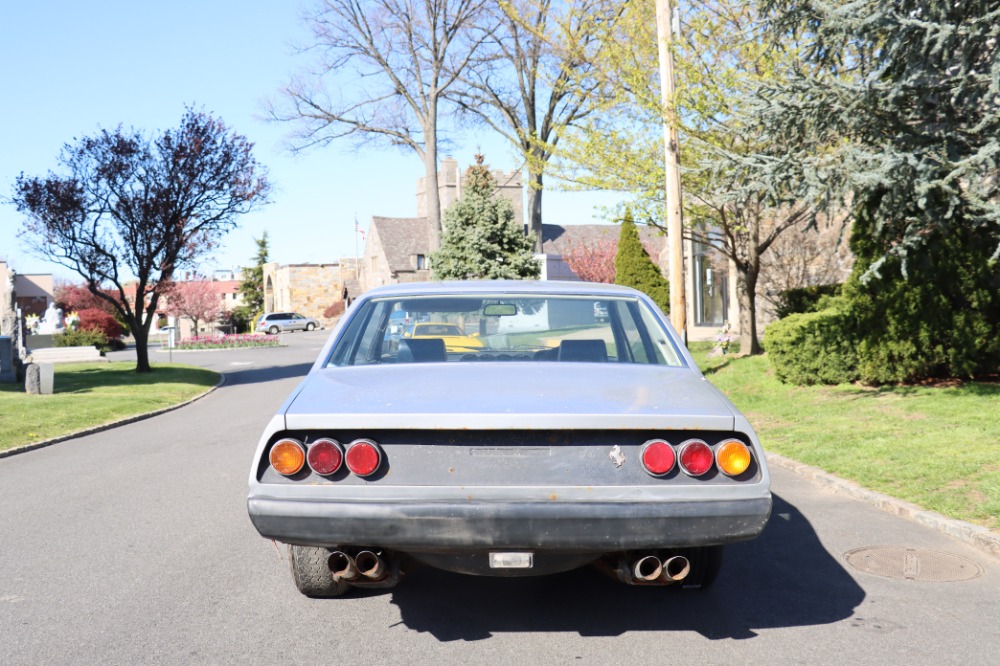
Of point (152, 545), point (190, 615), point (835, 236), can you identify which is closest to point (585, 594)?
point (190, 615)

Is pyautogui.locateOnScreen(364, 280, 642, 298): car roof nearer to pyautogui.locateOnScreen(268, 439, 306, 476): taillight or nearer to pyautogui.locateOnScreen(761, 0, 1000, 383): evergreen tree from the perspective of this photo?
pyautogui.locateOnScreen(268, 439, 306, 476): taillight

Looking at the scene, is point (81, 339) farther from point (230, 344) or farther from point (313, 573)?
point (313, 573)

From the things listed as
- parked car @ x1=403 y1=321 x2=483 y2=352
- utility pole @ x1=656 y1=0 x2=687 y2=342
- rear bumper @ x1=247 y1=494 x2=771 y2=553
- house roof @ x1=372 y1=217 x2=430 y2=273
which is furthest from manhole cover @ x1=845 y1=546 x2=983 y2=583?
house roof @ x1=372 y1=217 x2=430 y2=273

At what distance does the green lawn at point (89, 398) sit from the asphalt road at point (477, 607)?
7216 millimetres

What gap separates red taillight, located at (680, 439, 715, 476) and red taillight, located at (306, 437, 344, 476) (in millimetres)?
1432

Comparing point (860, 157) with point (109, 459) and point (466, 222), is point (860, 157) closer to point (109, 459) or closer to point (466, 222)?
point (109, 459)

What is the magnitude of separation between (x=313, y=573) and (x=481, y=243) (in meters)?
30.6

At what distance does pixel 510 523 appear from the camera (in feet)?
12.3

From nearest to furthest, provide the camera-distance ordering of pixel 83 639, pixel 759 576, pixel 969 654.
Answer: pixel 969 654 → pixel 83 639 → pixel 759 576

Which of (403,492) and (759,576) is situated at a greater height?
(403,492)

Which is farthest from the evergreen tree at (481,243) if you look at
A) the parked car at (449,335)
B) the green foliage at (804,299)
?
the parked car at (449,335)

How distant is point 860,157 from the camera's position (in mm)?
9734

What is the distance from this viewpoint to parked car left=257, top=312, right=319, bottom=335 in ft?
237

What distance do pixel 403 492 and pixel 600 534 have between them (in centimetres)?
82
